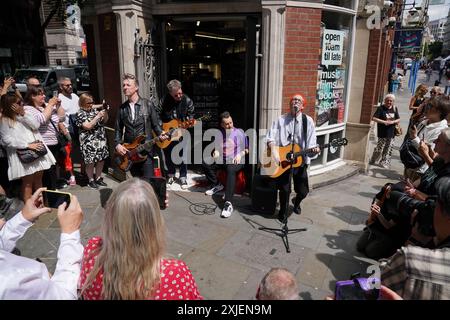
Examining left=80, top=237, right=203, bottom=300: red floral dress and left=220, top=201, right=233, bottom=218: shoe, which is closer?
left=80, top=237, right=203, bottom=300: red floral dress

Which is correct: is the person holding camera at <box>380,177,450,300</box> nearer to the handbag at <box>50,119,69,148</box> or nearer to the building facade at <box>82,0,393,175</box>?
the building facade at <box>82,0,393,175</box>

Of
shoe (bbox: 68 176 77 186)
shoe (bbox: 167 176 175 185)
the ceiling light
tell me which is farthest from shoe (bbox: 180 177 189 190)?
the ceiling light

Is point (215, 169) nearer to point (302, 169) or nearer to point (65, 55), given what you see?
point (302, 169)

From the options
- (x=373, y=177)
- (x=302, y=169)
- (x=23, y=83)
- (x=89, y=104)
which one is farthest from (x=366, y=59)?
(x=23, y=83)

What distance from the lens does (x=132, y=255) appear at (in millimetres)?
1620

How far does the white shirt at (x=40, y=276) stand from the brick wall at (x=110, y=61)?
472 centimetres

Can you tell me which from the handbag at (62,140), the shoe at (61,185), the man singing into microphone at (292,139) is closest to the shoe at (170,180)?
the shoe at (61,185)

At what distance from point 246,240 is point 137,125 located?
2.32 m

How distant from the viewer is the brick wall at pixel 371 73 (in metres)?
6.69

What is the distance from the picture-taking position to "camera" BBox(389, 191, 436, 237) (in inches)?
95.0

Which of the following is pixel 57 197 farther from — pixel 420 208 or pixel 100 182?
pixel 100 182

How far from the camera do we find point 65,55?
32812mm

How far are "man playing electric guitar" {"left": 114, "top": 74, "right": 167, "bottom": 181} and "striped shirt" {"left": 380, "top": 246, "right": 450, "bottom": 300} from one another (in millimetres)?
3651

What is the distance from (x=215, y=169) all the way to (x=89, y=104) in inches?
98.1
